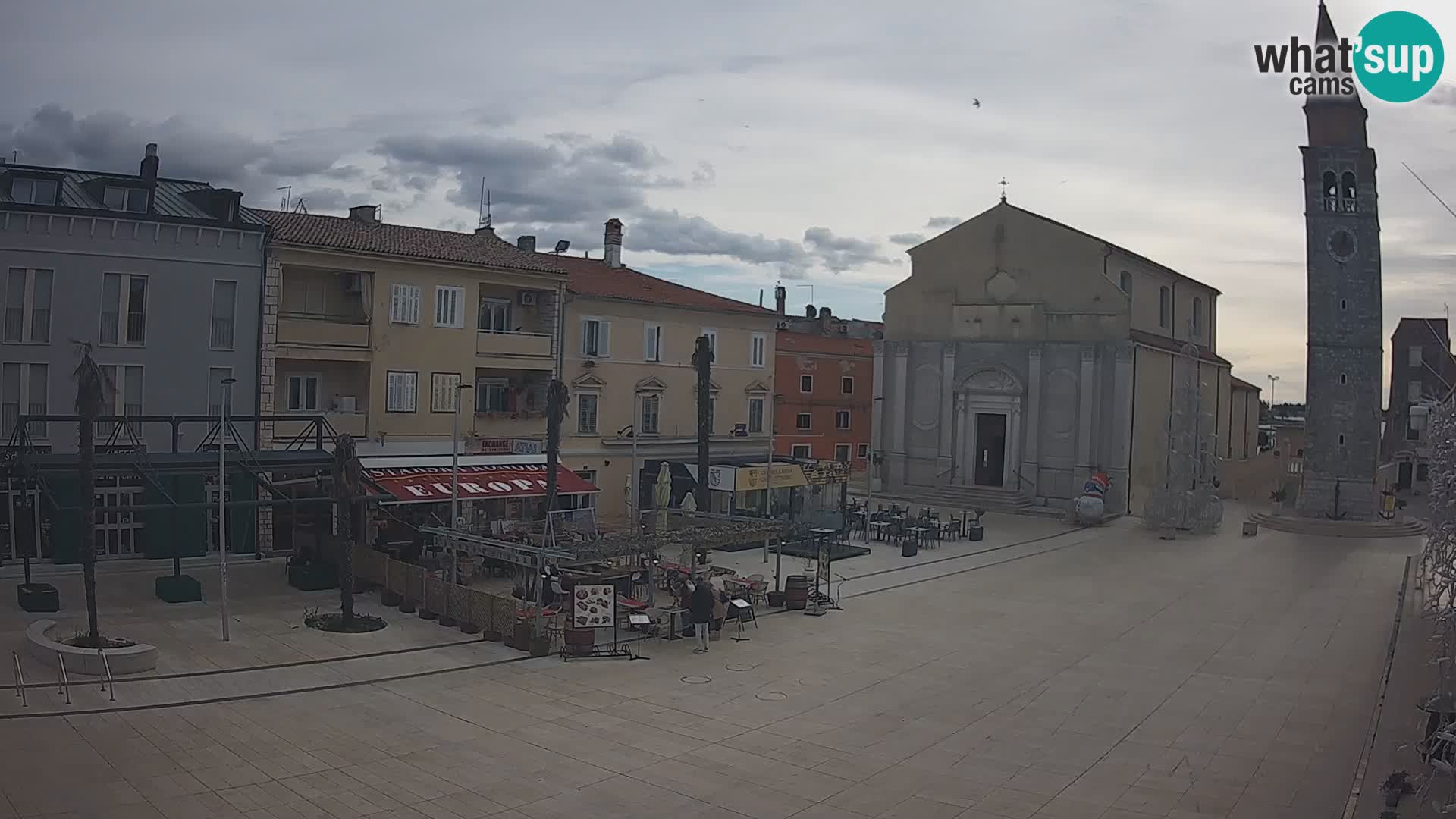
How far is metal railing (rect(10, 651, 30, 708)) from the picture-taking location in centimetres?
1583

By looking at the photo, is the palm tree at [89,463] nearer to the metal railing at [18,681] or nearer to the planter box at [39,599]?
the metal railing at [18,681]

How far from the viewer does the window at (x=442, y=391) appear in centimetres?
3400

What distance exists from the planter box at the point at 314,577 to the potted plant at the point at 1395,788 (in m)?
21.5

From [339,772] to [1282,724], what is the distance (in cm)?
1420

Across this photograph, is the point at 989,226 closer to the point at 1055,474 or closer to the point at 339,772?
the point at 1055,474

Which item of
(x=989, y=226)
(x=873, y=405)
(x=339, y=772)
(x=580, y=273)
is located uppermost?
(x=989, y=226)

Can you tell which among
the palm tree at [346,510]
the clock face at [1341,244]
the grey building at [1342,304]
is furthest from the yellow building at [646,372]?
the clock face at [1341,244]

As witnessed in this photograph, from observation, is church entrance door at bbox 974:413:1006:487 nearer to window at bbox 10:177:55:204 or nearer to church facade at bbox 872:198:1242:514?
church facade at bbox 872:198:1242:514

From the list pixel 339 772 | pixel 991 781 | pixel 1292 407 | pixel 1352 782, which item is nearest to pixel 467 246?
pixel 339 772

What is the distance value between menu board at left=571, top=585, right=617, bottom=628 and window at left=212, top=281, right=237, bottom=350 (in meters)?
15.7

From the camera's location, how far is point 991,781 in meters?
14.0

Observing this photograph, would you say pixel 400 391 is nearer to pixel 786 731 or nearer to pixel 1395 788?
pixel 786 731

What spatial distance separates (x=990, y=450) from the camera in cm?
5316

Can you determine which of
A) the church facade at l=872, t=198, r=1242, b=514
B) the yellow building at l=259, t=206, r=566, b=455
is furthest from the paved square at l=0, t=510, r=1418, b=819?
the church facade at l=872, t=198, r=1242, b=514
